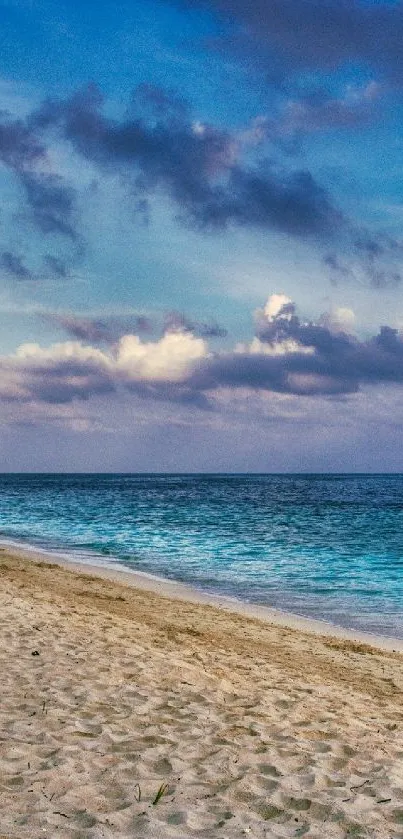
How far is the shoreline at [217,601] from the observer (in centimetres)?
1658

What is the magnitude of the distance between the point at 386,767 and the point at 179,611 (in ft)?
35.9

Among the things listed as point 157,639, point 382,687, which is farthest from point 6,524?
point 382,687

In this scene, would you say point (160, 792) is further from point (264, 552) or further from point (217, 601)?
point (264, 552)

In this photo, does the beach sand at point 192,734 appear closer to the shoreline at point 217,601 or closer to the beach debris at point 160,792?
the beach debris at point 160,792

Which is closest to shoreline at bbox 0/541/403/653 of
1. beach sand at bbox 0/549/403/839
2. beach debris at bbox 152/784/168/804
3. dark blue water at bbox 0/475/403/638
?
dark blue water at bbox 0/475/403/638

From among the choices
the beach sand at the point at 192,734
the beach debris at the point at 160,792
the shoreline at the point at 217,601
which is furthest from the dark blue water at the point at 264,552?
the beach debris at the point at 160,792

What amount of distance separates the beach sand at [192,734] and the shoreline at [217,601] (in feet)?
→ 5.02

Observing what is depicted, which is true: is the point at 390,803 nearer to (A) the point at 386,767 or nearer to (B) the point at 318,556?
(A) the point at 386,767

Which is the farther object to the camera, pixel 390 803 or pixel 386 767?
pixel 386 767

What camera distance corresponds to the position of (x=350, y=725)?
362 inches

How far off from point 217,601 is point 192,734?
41.7 feet

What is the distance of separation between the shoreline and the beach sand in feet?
5.02

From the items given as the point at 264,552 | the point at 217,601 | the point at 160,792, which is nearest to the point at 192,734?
the point at 160,792

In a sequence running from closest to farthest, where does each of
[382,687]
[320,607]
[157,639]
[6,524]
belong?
[382,687] < [157,639] < [320,607] < [6,524]
